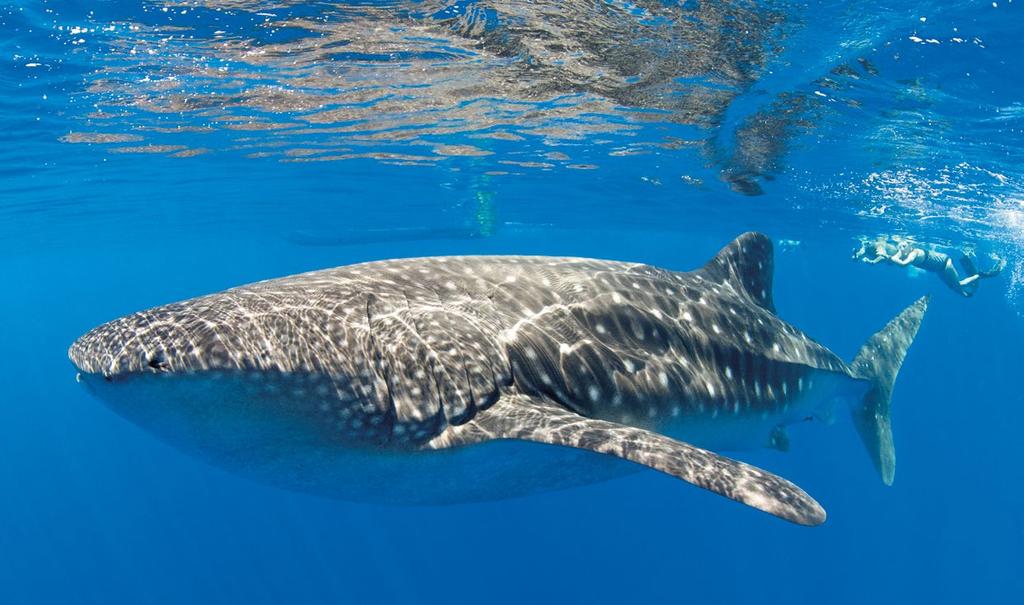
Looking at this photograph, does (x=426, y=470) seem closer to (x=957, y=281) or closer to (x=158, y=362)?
(x=158, y=362)

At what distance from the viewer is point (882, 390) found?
9.90 m

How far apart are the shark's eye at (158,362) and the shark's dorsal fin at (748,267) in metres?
6.06

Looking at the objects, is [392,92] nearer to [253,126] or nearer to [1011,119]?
[253,126]

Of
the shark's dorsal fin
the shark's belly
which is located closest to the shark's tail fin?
the shark's dorsal fin

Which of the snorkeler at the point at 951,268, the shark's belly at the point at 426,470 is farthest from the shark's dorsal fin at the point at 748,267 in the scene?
the snorkeler at the point at 951,268

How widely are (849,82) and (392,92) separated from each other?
8771 millimetres

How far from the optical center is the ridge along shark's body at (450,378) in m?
3.82

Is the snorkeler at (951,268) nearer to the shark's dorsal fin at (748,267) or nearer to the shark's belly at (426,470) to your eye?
the shark's dorsal fin at (748,267)

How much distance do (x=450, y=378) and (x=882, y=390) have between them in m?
7.91

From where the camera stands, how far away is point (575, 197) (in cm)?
2855

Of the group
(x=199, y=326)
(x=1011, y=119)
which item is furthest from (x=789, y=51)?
(x=199, y=326)

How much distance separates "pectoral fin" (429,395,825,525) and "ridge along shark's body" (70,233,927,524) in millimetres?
14

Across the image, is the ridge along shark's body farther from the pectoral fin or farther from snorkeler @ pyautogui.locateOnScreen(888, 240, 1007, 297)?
snorkeler @ pyautogui.locateOnScreen(888, 240, 1007, 297)

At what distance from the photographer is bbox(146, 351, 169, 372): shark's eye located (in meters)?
3.58
